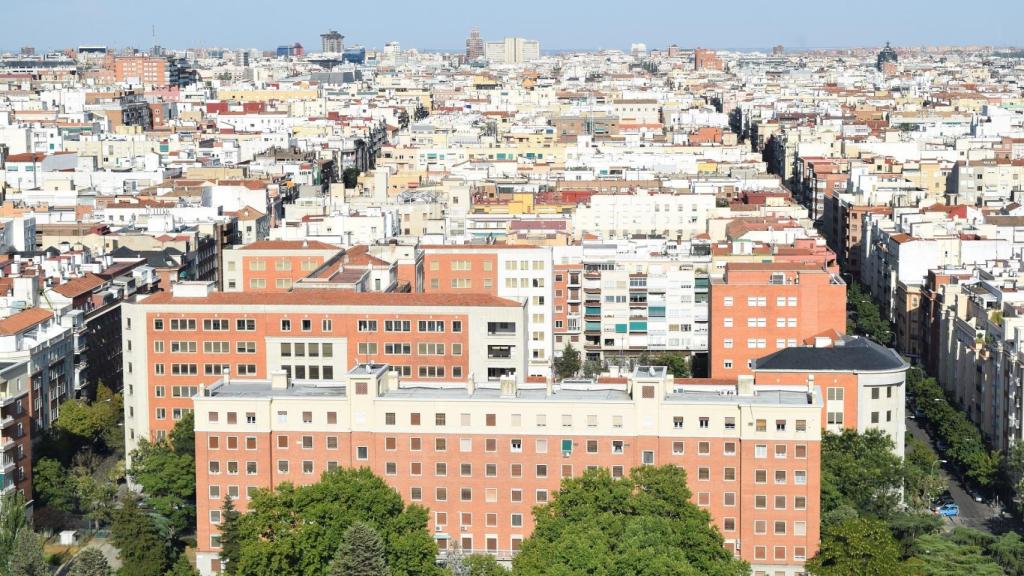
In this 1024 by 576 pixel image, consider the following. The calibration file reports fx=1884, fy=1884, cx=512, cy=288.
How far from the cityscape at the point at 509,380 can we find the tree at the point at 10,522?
0.22 ft

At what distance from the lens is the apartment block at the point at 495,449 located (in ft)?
104

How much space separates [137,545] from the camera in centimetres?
3200

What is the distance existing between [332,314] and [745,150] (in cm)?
6195

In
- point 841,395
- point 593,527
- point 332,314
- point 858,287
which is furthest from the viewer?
point 858,287

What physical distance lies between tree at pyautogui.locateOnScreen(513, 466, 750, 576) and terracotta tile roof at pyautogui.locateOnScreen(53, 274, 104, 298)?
18.3 meters

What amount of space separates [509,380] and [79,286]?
1750 centimetres

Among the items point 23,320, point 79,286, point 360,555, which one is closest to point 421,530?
point 360,555

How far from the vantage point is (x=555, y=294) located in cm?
5284

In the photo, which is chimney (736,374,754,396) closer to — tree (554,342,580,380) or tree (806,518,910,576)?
tree (806,518,910,576)

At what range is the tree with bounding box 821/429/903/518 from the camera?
3378 cm

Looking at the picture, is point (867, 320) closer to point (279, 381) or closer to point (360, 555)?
point (279, 381)

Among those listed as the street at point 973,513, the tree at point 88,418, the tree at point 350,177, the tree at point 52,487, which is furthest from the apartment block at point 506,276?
the tree at point 350,177

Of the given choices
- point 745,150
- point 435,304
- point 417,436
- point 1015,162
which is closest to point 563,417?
point 417,436

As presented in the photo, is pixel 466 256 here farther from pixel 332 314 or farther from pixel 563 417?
pixel 563 417
